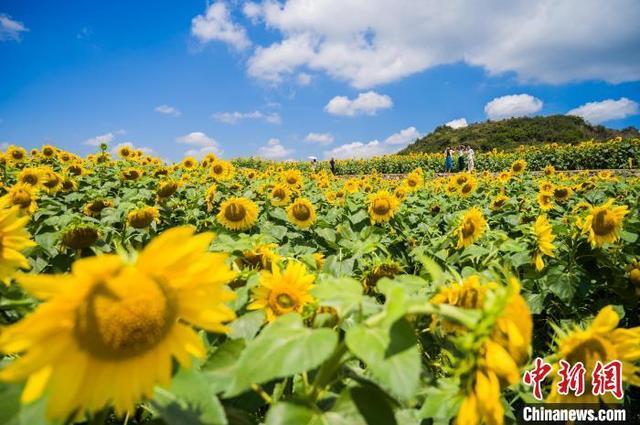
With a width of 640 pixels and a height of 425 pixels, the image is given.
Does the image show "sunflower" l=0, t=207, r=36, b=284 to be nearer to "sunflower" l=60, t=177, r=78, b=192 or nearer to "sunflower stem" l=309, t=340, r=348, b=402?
"sunflower stem" l=309, t=340, r=348, b=402

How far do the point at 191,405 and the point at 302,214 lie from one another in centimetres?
389

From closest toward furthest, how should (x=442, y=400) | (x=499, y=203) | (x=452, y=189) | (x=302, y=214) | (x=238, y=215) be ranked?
(x=442, y=400)
(x=238, y=215)
(x=302, y=214)
(x=499, y=203)
(x=452, y=189)

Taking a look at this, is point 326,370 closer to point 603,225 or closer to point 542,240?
point 542,240

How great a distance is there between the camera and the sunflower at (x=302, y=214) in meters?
4.61

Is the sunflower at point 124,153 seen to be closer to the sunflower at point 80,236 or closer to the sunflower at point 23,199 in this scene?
the sunflower at point 23,199

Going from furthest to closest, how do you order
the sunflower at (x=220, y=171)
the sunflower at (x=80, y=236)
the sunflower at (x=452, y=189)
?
the sunflower at (x=452, y=189) < the sunflower at (x=220, y=171) < the sunflower at (x=80, y=236)

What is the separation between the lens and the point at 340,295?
85 cm

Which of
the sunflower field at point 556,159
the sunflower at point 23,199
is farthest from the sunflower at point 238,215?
the sunflower field at point 556,159

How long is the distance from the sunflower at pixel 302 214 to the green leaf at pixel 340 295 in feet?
12.1

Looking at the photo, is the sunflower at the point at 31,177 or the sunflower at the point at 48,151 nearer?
the sunflower at the point at 31,177

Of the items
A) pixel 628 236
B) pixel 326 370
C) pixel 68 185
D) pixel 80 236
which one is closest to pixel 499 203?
pixel 628 236

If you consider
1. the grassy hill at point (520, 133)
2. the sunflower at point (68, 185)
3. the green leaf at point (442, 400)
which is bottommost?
the green leaf at point (442, 400)

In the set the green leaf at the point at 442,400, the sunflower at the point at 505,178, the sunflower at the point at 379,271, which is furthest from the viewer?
the sunflower at the point at 505,178

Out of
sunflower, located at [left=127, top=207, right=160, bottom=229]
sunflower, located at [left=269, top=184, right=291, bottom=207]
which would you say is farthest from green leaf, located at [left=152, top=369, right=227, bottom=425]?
sunflower, located at [left=269, top=184, right=291, bottom=207]
